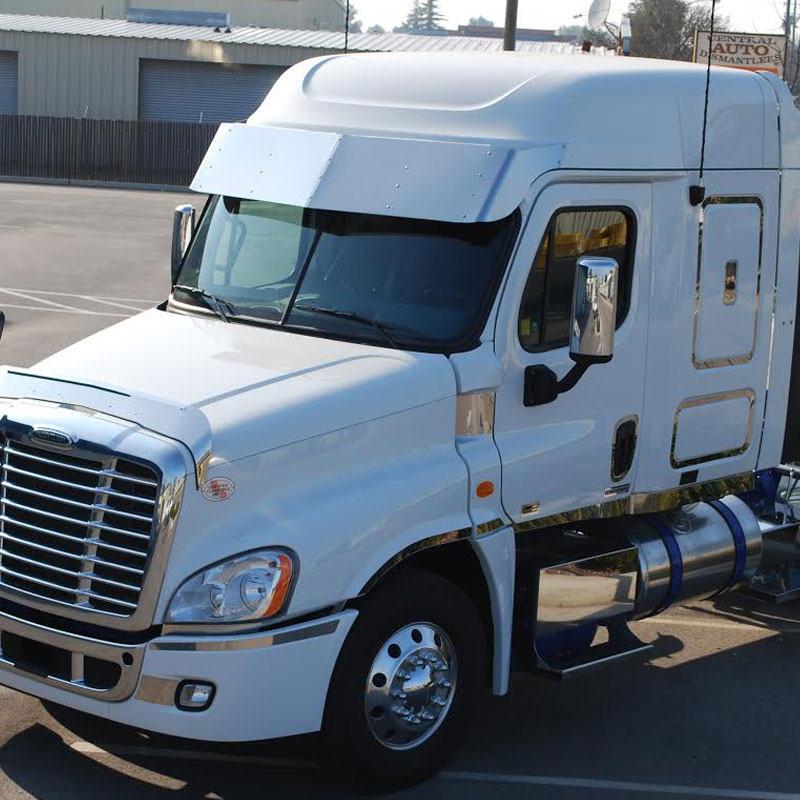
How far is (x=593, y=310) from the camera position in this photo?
18.9 feet

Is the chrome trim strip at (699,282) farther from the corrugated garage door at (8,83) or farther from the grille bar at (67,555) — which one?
the corrugated garage door at (8,83)

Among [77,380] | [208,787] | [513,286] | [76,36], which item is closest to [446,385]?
[513,286]

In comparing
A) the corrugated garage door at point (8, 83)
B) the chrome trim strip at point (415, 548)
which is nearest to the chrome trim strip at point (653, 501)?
the chrome trim strip at point (415, 548)

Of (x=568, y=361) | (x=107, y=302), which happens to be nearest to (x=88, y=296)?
(x=107, y=302)

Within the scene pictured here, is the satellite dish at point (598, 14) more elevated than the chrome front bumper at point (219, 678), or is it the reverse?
the satellite dish at point (598, 14)

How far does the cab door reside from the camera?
617 centimetres

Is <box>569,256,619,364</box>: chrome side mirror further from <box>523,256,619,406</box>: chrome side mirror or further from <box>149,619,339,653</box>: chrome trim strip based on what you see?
<box>149,619,339,653</box>: chrome trim strip

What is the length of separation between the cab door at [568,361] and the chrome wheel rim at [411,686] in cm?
70

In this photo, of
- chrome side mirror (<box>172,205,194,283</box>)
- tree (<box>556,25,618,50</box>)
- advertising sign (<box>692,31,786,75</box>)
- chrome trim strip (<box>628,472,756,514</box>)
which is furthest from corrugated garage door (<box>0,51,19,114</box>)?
chrome trim strip (<box>628,472,756,514</box>)

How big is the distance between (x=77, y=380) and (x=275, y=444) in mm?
931

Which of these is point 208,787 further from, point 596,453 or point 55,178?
point 55,178

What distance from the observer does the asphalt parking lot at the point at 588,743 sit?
19.9 feet

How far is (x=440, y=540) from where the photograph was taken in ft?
19.2

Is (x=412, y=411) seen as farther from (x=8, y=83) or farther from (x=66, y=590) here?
(x=8, y=83)
